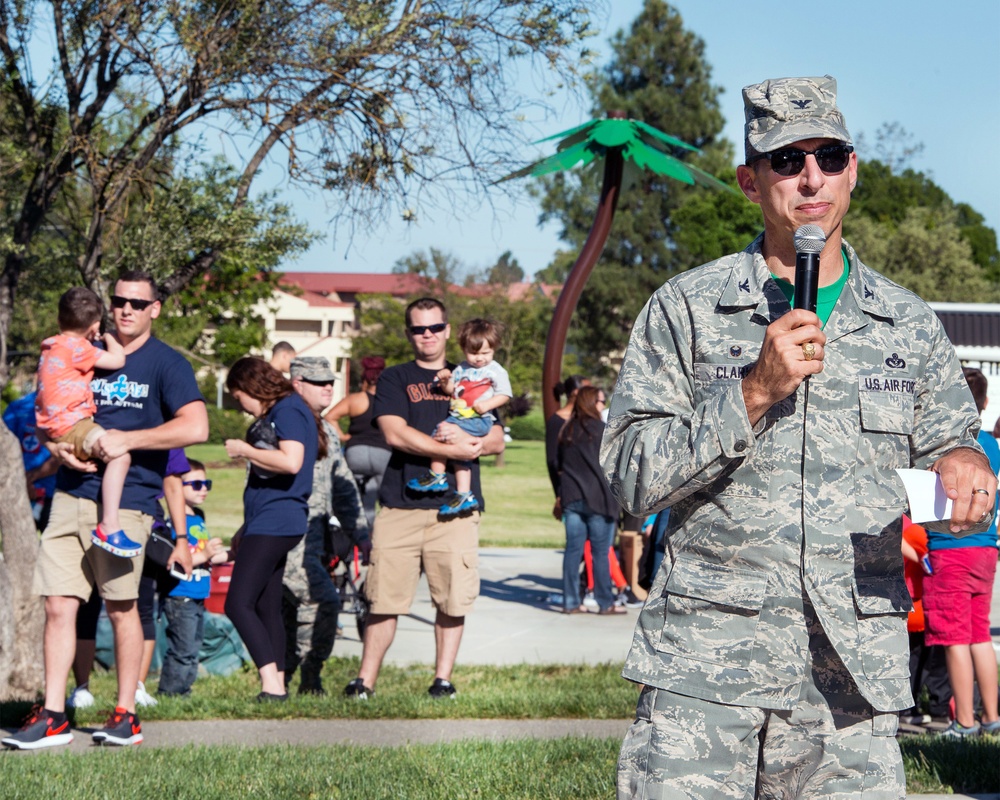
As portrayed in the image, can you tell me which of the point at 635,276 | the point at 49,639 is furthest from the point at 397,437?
the point at 635,276

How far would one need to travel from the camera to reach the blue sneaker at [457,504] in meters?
7.30

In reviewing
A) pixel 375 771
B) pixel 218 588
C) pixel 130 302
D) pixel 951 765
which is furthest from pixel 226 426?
pixel 951 765

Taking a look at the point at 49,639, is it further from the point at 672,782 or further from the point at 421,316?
the point at 672,782

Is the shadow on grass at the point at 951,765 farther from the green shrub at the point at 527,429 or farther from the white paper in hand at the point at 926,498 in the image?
the green shrub at the point at 527,429

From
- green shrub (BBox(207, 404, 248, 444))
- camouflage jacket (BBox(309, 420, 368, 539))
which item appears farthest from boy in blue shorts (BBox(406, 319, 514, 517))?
green shrub (BBox(207, 404, 248, 444))

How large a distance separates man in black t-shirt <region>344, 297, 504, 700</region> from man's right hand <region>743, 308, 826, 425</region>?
16.0 feet

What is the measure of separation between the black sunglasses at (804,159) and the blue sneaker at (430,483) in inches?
186

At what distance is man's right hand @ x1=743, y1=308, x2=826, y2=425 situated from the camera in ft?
7.93

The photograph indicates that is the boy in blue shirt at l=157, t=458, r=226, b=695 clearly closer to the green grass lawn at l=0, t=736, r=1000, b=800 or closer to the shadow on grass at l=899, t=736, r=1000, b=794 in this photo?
the green grass lawn at l=0, t=736, r=1000, b=800

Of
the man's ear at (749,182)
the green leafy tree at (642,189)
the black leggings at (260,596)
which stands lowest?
the black leggings at (260,596)

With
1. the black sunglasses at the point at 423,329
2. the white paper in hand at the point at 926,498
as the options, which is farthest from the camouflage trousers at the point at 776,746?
the black sunglasses at the point at 423,329

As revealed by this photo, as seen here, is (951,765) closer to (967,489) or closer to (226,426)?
(967,489)

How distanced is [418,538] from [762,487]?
4.84 metres

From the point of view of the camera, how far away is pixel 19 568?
752 centimetres
